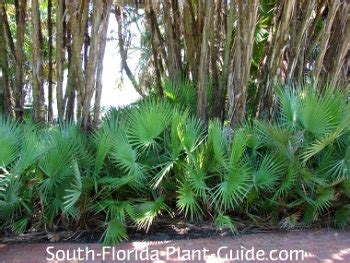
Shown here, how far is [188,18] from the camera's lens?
5527 mm

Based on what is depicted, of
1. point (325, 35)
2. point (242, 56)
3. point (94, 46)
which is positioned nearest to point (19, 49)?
point (94, 46)

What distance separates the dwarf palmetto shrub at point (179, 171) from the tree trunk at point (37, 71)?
0.81m

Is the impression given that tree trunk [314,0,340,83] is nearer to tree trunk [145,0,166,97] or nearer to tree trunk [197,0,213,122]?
tree trunk [197,0,213,122]

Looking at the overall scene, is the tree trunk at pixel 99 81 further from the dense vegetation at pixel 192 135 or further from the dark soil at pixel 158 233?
the dark soil at pixel 158 233

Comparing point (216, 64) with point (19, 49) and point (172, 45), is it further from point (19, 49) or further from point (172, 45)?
point (19, 49)

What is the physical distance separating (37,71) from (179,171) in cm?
208

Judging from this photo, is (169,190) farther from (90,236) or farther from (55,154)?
(55,154)

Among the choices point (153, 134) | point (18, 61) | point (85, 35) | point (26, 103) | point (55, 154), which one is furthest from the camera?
point (26, 103)

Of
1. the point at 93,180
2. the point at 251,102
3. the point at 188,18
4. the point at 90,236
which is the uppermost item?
the point at 188,18

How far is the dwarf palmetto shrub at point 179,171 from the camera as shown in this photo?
407 cm

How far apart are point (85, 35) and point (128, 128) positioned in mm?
1385

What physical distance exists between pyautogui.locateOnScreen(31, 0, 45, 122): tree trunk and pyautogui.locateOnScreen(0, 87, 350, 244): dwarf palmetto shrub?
807 mm

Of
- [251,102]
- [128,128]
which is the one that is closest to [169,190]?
[128,128]

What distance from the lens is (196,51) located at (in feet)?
18.2
